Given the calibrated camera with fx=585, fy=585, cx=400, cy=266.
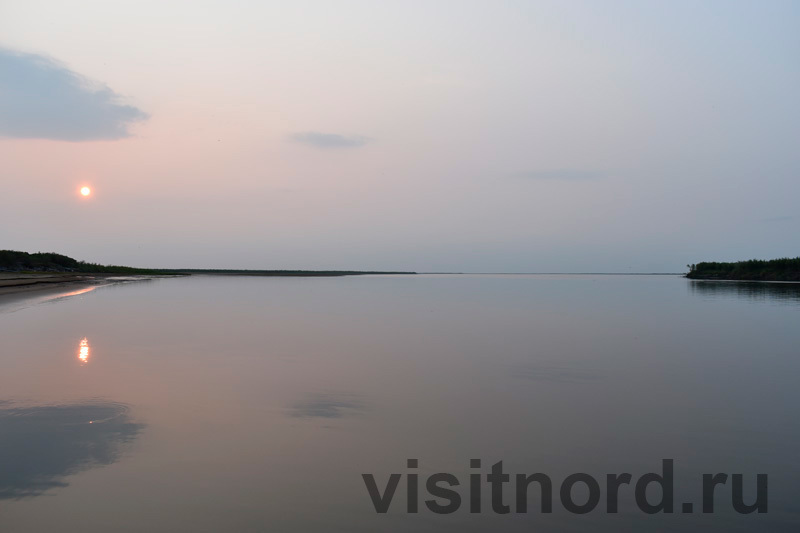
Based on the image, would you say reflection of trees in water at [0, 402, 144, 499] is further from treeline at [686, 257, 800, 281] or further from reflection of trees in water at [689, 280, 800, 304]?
treeline at [686, 257, 800, 281]

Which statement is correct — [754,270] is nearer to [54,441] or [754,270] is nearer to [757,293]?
[757,293]

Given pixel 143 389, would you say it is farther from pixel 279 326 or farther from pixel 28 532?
pixel 279 326

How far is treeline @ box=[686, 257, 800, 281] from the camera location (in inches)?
4072

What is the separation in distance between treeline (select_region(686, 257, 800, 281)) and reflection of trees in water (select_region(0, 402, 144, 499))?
384 ft

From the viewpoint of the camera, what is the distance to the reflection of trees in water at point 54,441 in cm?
736

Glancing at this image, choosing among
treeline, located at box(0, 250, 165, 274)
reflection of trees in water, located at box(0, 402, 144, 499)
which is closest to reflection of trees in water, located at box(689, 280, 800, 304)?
reflection of trees in water, located at box(0, 402, 144, 499)

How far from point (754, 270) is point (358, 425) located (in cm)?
12364

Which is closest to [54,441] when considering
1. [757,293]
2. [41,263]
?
[757,293]

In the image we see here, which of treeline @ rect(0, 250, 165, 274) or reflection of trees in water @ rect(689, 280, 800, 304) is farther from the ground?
treeline @ rect(0, 250, 165, 274)

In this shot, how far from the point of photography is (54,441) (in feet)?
29.2

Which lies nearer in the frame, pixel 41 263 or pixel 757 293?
pixel 757 293

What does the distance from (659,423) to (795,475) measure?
110 inches

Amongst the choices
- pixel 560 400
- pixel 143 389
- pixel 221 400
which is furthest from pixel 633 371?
pixel 143 389

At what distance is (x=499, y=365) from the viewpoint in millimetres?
16844
